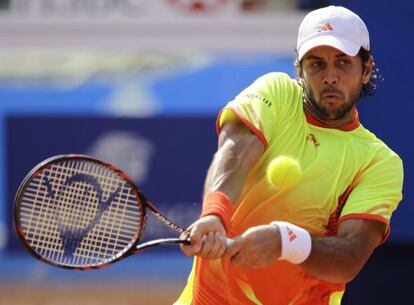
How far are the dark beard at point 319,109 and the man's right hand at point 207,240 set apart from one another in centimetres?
74

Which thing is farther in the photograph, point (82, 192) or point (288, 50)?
point (288, 50)

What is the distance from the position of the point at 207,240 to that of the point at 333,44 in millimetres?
905

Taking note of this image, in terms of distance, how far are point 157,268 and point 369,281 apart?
10.5 feet

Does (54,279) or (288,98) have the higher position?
(288,98)

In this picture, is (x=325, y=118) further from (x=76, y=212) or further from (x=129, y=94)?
(x=129, y=94)

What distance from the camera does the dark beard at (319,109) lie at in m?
4.10

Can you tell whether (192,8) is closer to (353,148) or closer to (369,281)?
(369,281)

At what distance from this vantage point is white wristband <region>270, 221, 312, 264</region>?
372 cm

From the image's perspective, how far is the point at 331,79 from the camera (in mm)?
4004

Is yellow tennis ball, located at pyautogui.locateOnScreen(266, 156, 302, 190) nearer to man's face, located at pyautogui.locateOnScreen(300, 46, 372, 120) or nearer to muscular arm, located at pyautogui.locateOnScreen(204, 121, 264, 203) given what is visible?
muscular arm, located at pyautogui.locateOnScreen(204, 121, 264, 203)

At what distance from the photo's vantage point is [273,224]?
12.3ft

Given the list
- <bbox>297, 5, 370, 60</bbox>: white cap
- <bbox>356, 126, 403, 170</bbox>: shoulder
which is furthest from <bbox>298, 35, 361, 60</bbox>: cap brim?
<bbox>356, 126, 403, 170</bbox>: shoulder

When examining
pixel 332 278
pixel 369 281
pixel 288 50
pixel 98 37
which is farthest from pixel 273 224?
pixel 98 37

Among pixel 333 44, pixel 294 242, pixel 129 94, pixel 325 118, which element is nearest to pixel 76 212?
pixel 294 242
